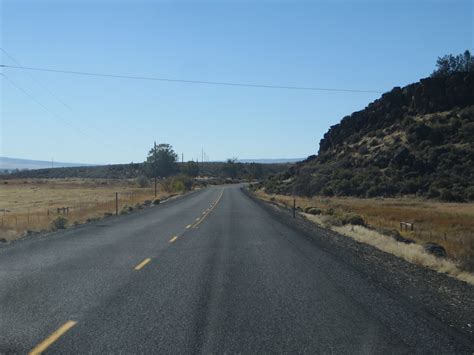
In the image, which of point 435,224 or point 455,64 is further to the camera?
point 455,64

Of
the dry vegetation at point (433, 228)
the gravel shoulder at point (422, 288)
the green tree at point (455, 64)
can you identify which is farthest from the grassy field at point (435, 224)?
the green tree at point (455, 64)

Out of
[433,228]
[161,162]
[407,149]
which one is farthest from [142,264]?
[161,162]

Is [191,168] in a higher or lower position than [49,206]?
higher

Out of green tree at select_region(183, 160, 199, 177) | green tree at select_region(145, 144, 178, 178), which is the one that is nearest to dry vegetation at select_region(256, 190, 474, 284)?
green tree at select_region(145, 144, 178, 178)

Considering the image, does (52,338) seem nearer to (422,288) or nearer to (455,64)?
(422,288)

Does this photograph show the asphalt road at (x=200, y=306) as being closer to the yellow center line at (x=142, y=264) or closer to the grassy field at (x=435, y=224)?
the yellow center line at (x=142, y=264)

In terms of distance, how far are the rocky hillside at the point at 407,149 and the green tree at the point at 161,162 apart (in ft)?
147

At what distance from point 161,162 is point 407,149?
77.3 metres

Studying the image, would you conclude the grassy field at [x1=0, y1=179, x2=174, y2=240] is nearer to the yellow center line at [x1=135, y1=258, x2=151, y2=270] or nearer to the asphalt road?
the yellow center line at [x1=135, y1=258, x2=151, y2=270]

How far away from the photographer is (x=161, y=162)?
13462 centimetres

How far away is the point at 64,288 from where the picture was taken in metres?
9.59

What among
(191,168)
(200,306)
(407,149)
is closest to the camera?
(200,306)

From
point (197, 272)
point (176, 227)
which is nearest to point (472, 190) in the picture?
point (176, 227)

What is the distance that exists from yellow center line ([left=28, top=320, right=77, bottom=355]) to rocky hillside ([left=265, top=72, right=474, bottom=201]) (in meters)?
50.4
